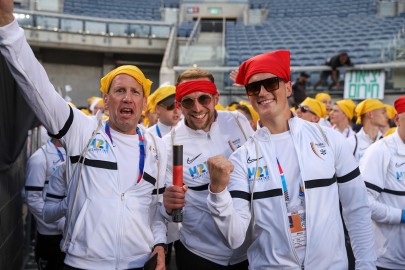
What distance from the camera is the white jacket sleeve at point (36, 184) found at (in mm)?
4133

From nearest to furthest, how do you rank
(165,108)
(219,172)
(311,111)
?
(219,172)
(165,108)
(311,111)

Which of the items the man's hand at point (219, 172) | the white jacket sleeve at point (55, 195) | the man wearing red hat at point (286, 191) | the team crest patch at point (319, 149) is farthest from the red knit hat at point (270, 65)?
the white jacket sleeve at point (55, 195)

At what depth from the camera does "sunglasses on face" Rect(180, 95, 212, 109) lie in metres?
3.32

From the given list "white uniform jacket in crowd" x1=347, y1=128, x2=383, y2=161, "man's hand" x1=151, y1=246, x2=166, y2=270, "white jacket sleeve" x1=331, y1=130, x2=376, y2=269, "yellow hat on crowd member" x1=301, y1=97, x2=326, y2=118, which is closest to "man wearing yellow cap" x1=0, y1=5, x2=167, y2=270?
"man's hand" x1=151, y1=246, x2=166, y2=270

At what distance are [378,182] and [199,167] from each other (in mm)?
1423

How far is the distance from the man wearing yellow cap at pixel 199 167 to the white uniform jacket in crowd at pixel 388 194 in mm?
1085

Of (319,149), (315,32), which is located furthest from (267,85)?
(315,32)

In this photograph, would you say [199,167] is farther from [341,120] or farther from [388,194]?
Result: [341,120]

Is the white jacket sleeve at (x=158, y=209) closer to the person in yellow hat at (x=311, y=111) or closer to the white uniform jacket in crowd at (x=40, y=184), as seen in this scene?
the white uniform jacket in crowd at (x=40, y=184)

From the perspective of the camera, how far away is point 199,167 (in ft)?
10.9

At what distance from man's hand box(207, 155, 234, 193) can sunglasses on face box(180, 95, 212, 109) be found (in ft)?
3.79

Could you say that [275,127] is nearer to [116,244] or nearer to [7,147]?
[116,244]

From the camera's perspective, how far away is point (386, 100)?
12109 mm

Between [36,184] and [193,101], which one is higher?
[193,101]
